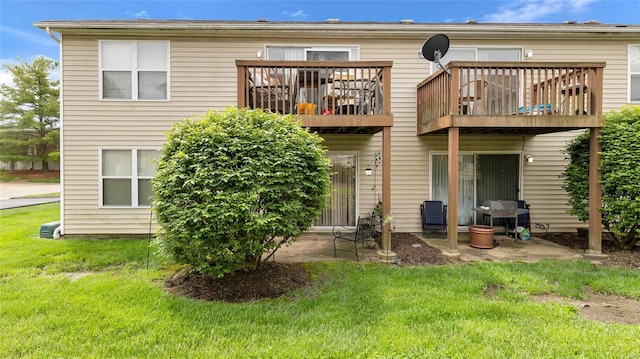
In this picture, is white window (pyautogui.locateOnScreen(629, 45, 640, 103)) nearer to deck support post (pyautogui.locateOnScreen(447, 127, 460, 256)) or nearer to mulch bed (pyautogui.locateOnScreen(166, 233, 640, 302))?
mulch bed (pyautogui.locateOnScreen(166, 233, 640, 302))

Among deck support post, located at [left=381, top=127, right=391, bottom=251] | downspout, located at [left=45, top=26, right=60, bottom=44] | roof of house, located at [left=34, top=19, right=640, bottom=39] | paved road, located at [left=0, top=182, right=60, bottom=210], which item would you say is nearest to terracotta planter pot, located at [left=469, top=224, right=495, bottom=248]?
deck support post, located at [left=381, top=127, right=391, bottom=251]

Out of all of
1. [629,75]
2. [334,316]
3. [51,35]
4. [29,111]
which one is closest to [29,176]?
[29,111]

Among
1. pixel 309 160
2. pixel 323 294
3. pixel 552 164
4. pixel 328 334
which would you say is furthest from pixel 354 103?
pixel 552 164

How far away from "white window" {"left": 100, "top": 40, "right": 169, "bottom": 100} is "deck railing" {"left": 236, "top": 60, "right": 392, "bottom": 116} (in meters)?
2.58

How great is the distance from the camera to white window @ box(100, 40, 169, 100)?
720 cm

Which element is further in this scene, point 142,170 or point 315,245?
point 142,170

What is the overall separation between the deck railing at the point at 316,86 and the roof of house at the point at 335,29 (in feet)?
5.33

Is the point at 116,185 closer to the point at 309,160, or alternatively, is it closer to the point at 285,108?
the point at 285,108

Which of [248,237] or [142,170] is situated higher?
[142,170]

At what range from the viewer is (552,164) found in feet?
25.1

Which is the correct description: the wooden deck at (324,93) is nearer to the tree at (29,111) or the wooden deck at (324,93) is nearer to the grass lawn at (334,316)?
the grass lawn at (334,316)

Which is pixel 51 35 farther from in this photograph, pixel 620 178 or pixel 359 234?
pixel 620 178

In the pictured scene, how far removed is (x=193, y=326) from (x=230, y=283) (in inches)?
42.9

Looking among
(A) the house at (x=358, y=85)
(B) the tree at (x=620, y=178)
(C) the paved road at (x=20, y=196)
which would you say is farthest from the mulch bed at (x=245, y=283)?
(C) the paved road at (x=20, y=196)
